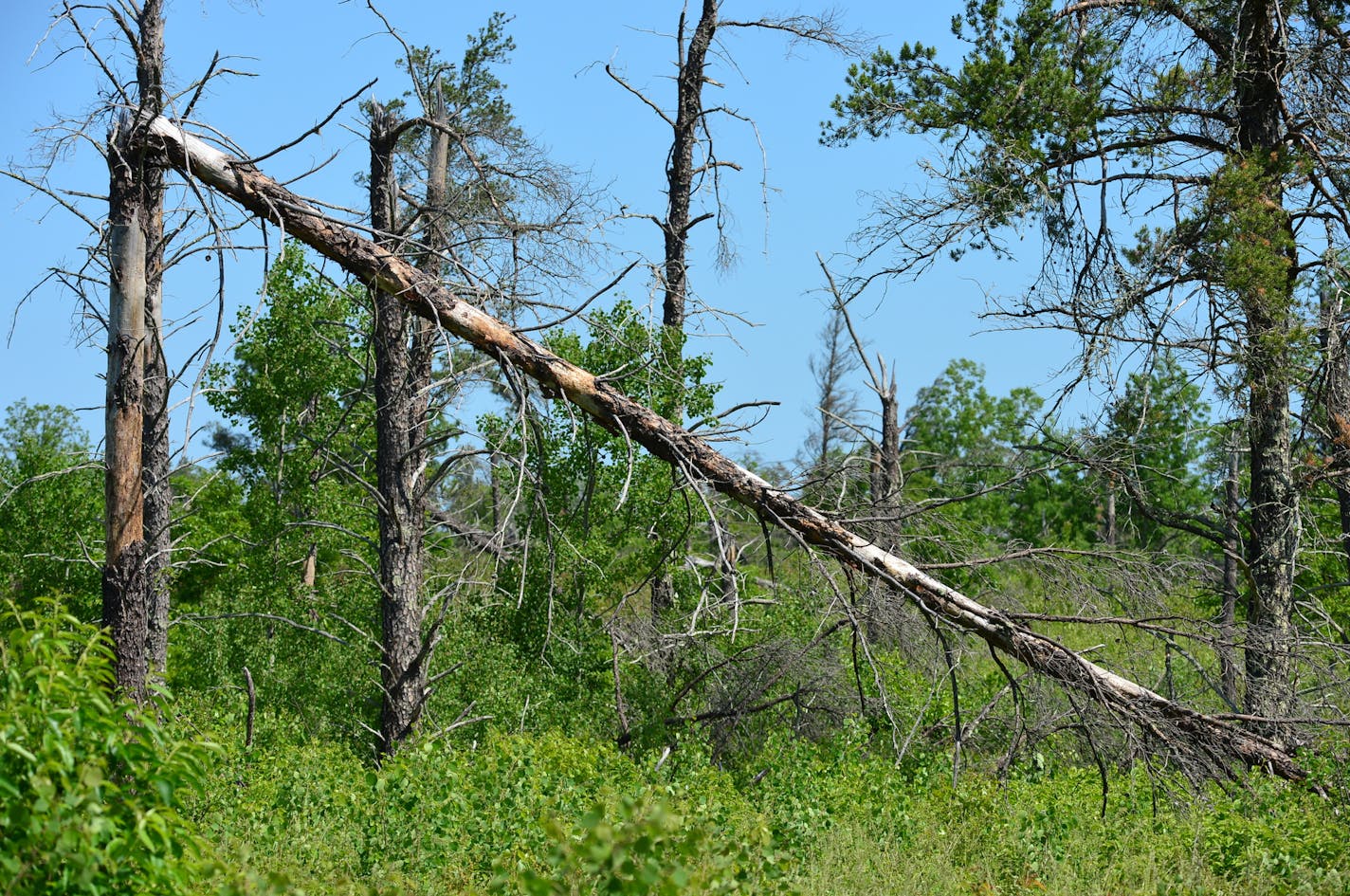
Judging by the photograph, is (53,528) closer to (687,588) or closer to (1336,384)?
(687,588)

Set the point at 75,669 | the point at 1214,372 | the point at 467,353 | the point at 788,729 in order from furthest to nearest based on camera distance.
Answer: the point at 467,353 < the point at 788,729 < the point at 1214,372 < the point at 75,669

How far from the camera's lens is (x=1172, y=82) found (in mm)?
12680

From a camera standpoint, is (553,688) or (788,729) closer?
(788,729)

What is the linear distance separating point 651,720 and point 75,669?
10.5m

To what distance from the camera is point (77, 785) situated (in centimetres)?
386

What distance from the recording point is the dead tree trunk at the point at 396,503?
1322 centimetres

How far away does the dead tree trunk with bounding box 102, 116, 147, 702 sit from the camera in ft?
25.6

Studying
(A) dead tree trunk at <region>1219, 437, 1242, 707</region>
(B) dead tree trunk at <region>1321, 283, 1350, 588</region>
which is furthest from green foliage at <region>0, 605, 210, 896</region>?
(B) dead tree trunk at <region>1321, 283, 1350, 588</region>

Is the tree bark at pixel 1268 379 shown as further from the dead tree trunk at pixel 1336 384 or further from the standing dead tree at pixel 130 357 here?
the standing dead tree at pixel 130 357

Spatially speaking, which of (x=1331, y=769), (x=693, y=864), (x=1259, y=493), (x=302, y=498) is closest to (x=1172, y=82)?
(x=1259, y=493)

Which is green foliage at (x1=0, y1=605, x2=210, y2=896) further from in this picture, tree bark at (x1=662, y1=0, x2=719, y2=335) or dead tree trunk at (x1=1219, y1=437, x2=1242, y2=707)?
tree bark at (x1=662, y1=0, x2=719, y2=335)

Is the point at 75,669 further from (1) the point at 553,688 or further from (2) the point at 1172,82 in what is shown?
(2) the point at 1172,82

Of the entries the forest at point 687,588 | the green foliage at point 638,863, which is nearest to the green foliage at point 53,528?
the forest at point 687,588

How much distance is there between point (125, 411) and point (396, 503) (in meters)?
5.73
